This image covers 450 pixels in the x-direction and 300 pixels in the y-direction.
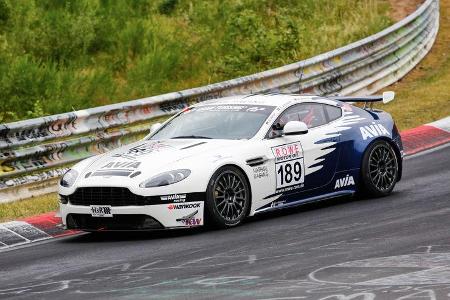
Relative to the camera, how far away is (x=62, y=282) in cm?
966

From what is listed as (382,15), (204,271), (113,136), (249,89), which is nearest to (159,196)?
(204,271)

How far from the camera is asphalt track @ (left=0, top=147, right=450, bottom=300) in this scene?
343 inches

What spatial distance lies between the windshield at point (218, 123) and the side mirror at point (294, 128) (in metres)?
0.33

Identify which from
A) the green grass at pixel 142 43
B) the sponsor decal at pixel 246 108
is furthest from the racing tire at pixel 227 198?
the green grass at pixel 142 43

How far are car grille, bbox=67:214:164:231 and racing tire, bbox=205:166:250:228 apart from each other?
56 cm

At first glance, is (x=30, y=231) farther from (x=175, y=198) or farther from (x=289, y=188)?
(x=289, y=188)

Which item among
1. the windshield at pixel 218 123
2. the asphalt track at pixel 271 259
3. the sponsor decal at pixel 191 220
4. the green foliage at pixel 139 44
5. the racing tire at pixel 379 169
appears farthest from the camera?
the green foliage at pixel 139 44

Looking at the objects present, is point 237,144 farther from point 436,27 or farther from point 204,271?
point 436,27

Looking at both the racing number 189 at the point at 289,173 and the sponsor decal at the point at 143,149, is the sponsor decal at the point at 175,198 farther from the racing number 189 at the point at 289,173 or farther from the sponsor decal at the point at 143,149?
the racing number 189 at the point at 289,173

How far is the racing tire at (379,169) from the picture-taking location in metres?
13.8

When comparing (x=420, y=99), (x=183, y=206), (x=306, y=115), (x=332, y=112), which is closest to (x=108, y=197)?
(x=183, y=206)

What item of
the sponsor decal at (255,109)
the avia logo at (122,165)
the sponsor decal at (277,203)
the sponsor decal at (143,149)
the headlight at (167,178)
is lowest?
the sponsor decal at (277,203)

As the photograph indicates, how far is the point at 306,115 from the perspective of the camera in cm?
1365

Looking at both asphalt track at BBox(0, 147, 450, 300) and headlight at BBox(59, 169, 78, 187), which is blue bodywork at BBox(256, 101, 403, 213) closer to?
asphalt track at BBox(0, 147, 450, 300)
